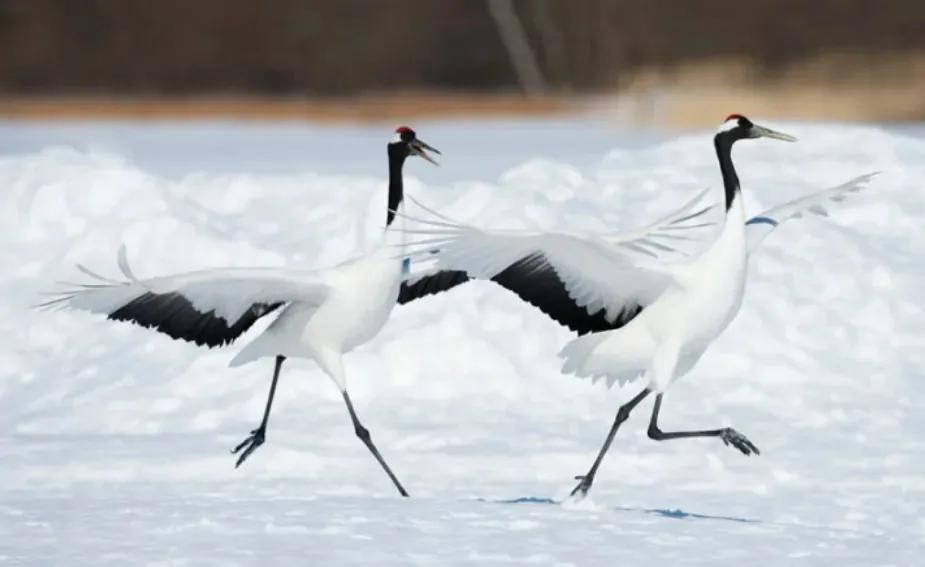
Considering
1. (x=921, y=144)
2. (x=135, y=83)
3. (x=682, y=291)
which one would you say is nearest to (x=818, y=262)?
(x=921, y=144)

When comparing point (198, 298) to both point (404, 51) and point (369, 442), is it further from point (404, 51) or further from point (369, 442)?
point (404, 51)

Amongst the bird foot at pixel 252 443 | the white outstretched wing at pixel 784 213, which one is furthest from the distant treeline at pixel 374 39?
the bird foot at pixel 252 443

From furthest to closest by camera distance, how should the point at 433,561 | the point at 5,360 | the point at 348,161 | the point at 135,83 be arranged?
the point at 135,83 < the point at 348,161 < the point at 5,360 < the point at 433,561

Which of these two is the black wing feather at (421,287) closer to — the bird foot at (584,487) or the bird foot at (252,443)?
the bird foot at (252,443)

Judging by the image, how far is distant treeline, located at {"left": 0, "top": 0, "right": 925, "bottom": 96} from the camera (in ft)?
66.6

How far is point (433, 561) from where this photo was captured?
24.6 feet

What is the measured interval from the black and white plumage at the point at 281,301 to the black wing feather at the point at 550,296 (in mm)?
527

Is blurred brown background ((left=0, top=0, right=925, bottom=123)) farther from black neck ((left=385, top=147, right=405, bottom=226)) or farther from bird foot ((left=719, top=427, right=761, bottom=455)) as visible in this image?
bird foot ((left=719, top=427, right=761, bottom=455))

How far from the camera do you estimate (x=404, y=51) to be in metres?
20.8

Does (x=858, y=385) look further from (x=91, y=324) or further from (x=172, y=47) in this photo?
(x=172, y=47)

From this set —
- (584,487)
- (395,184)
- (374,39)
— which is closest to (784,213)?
(584,487)

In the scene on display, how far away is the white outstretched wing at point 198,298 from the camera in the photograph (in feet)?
28.0

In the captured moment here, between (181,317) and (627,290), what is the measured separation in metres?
1.69

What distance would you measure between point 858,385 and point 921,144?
407cm
